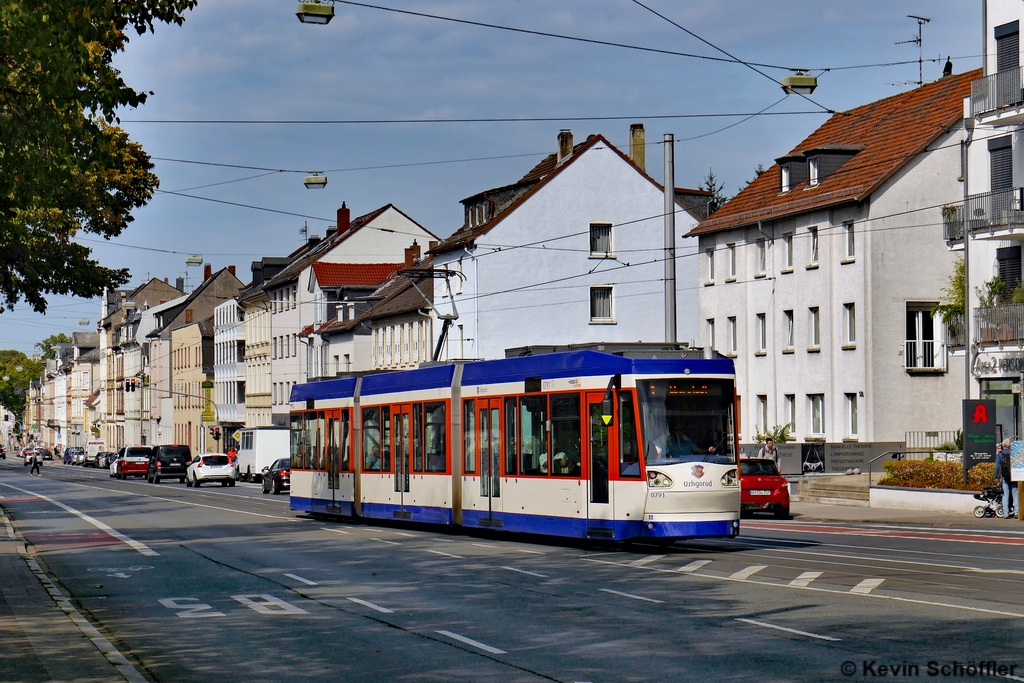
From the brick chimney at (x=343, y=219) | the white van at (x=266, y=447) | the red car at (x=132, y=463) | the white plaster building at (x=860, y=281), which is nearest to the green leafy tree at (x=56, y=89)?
the white plaster building at (x=860, y=281)

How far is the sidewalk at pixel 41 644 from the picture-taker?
33.4 feet

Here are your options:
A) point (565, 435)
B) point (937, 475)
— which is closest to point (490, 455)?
point (565, 435)

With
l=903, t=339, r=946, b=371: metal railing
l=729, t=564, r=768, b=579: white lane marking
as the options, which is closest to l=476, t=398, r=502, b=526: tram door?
l=729, t=564, r=768, b=579: white lane marking

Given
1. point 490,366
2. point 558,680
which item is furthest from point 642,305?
point 558,680

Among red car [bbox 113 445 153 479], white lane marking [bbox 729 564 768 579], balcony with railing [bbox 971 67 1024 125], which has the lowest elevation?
red car [bbox 113 445 153 479]

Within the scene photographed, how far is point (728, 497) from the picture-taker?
2077 centimetres

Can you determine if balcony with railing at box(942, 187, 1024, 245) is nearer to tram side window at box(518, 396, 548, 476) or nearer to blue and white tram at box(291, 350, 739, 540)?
blue and white tram at box(291, 350, 739, 540)

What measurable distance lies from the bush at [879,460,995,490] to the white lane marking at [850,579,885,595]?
1869 centimetres

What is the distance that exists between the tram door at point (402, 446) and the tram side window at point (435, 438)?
2.49 ft

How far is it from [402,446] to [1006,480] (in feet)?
42.8

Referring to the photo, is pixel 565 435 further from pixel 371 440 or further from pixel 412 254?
pixel 412 254

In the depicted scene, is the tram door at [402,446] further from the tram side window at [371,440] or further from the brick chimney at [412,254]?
the brick chimney at [412,254]

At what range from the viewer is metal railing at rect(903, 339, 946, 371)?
49.9 meters

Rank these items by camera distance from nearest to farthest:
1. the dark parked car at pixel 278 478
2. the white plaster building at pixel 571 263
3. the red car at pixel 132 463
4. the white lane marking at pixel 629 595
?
1. the white lane marking at pixel 629 595
2. the dark parked car at pixel 278 478
3. the white plaster building at pixel 571 263
4. the red car at pixel 132 463
